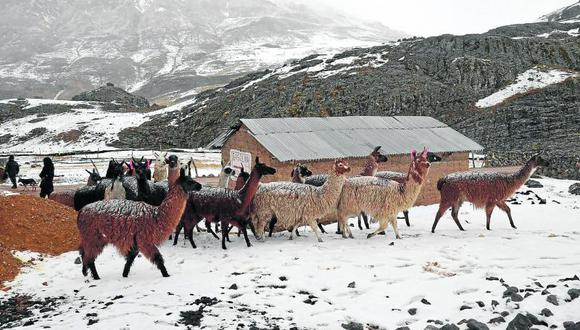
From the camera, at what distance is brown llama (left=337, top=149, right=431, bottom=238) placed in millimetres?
13156

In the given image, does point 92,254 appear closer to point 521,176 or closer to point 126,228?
point 126,228

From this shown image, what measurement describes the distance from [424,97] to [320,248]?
193 feet

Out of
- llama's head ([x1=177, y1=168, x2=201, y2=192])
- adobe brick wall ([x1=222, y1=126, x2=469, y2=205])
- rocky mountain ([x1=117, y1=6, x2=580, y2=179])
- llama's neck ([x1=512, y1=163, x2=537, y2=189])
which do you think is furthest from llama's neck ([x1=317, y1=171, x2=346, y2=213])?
rocky mountain ([x1=117, y1=6, x2=580, y2=179])

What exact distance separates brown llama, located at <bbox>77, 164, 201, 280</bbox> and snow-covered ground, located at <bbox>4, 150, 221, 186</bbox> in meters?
20.9

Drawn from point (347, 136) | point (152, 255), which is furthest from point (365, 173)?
point (152, 255)

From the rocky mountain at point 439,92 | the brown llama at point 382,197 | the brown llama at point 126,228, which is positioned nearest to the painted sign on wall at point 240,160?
the brown llama at point 382,197

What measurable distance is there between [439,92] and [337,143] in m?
51.4

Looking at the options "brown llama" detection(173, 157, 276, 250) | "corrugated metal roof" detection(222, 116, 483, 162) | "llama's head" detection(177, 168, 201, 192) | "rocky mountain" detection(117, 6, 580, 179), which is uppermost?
"rocky mountain" detection(117, 6, 580, 179)

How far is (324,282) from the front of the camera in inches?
360

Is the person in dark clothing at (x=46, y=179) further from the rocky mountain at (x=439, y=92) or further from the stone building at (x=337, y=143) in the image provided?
the rocky mountain at (x=439, y=92)

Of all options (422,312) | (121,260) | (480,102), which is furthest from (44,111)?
(422,312)

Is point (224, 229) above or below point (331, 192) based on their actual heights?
below

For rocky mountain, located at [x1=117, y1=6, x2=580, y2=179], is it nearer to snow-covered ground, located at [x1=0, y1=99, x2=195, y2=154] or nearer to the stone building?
snow-covered ground, located at [x1=0, y1=99, x2=195, y2=154]

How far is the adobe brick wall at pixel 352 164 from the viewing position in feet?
60.7
